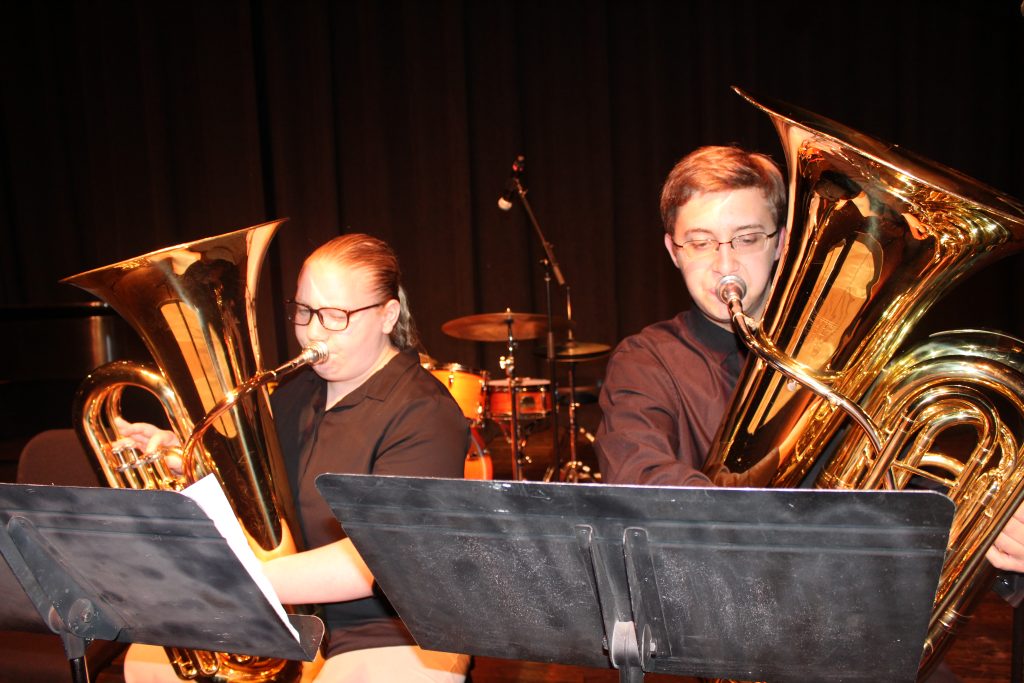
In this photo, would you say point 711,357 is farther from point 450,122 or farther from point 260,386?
point 450,122

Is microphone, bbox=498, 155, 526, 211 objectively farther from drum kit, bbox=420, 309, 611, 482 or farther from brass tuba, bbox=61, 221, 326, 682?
brass tuba, bbox=61, 221, 326, 682

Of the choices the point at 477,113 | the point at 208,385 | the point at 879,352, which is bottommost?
the point at 208,385

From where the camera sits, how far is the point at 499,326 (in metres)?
3.96

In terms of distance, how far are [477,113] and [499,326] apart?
2.00 m

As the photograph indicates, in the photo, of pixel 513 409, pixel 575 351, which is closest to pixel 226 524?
pixel 513 409

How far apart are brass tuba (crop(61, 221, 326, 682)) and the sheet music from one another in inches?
17.0

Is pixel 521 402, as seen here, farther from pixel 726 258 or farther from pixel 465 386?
pixel 726 258

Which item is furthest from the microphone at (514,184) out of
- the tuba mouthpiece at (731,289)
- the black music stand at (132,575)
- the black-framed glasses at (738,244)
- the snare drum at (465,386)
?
the black music stand at (132,575)

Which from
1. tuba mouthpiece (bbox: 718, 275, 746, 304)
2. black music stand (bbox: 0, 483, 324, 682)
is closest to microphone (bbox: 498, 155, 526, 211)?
tuba mouthpiece (bbox: 718, 275, 746, 304)

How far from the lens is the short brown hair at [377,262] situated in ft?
5.60

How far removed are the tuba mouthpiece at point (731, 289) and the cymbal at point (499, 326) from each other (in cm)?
255

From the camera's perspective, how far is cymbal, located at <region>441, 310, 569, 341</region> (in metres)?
3.93

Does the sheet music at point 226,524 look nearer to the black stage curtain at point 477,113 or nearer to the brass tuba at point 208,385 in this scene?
the brass tuba at point 208,385

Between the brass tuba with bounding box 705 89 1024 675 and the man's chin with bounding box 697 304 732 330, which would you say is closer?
the brass tuba with bounding box 705 89 1024 675
